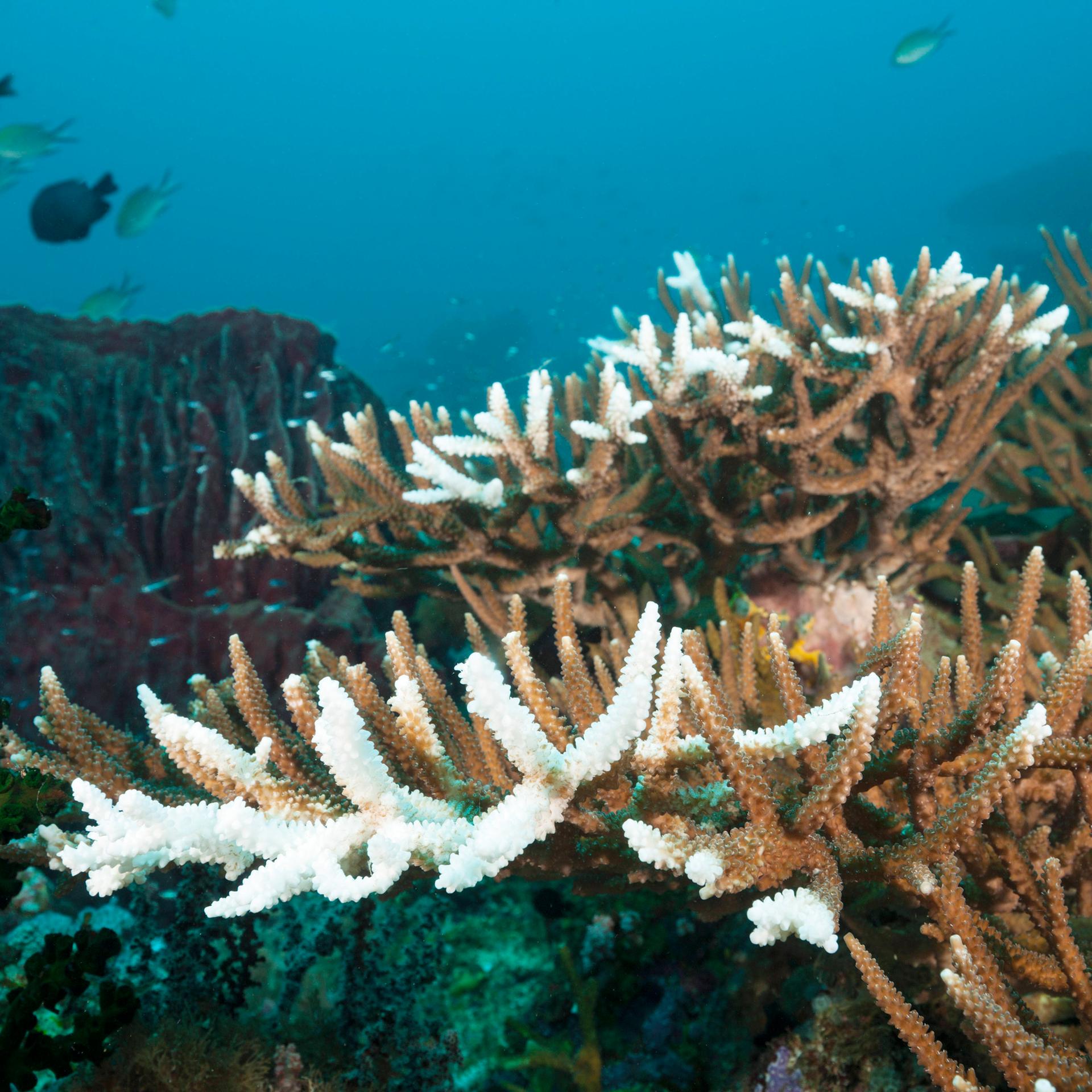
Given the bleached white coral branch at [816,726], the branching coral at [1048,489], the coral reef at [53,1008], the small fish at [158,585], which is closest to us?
the bleached white coral branch at [816,726]

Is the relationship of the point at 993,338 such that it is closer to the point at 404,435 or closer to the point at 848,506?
the point at 848,506

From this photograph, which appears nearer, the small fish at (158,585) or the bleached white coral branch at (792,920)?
the bleached white coral branch at (792,920)

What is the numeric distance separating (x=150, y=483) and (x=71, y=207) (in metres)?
5.02

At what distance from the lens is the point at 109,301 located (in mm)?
9320

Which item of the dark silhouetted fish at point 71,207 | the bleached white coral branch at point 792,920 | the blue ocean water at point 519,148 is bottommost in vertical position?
the bleached white coral branch at point 792,920

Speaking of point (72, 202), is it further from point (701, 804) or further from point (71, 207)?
point (701, 804)

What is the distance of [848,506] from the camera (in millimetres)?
3662

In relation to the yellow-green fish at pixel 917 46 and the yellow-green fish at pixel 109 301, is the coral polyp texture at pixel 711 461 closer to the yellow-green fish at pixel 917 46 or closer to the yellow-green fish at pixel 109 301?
the yellow-green fish at pixel 109 301

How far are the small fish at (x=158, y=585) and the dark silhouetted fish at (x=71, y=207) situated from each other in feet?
18.1

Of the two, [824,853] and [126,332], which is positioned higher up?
[126,332]

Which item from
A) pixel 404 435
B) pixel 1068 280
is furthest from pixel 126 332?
pixel 1068 280

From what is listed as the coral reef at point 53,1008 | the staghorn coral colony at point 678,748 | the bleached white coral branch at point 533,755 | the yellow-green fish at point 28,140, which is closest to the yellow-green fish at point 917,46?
the staghorn coral colony at point 678,748

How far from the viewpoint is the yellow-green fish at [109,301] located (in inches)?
356

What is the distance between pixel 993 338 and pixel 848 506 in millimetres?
1002
